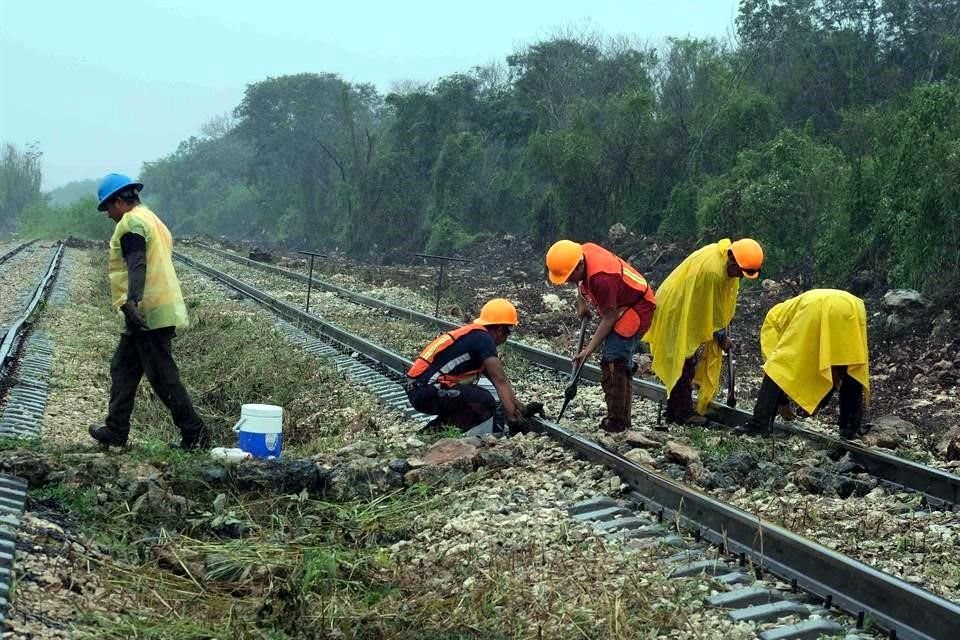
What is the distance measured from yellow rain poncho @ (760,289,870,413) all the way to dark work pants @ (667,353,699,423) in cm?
71

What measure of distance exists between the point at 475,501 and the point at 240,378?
5064 millimetres

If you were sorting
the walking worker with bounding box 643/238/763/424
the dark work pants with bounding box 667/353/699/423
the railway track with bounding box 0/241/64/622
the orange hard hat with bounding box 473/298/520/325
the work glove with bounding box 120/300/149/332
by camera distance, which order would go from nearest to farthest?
the railway track with bounding box 0/241/64/622 < the work glove with bounding box 120/300/149/332 < the orange hard hat with bounding box 473/298/520/325 < the walking worker with bounding box 643/238/763/424 < the dark work pants with bounding box 667/353/699/423

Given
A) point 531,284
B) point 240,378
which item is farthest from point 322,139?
point 240,378

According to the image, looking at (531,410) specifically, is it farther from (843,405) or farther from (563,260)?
(843,405)

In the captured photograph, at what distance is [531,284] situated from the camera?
74.0 feet

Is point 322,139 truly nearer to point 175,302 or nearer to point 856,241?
point 856,241

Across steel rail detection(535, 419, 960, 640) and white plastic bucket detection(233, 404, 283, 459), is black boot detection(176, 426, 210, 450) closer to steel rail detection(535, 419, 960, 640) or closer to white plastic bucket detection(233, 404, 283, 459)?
white plastic bucket detection(233, 404, 283, 459)

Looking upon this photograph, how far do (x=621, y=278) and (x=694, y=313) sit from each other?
0.74 meters

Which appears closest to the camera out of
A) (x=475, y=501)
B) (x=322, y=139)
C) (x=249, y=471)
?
(x=475, y=501)

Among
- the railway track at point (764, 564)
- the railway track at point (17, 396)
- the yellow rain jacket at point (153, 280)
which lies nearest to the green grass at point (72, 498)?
the railway track at point (17, 396)

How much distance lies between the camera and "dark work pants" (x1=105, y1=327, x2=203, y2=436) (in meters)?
6.40

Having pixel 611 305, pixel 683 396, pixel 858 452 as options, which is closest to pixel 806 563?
pixel 858 452

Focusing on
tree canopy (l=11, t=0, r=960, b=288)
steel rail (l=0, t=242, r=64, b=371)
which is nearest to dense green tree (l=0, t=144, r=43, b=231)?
tree canopy (l=11, t=0, r=960, b=288)

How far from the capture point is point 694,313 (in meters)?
7.55
